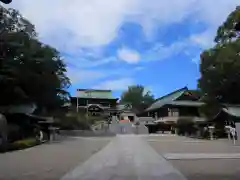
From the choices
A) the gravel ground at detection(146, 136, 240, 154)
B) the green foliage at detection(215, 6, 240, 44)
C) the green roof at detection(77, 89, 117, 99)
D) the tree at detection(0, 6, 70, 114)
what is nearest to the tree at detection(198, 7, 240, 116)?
the green foliage at detection(215, 6, 240, 44)

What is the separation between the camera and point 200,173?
38.0 ft

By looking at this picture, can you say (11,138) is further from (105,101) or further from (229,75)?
(105,101)

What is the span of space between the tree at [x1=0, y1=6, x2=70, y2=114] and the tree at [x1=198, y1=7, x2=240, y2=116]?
17.5 m

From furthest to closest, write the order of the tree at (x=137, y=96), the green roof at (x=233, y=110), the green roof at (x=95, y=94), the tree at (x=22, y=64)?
the tree at (x=137, y=96), the green roof at (x=95, y=94), the green roof at (x=233, y=110), the tree at (x=22, y=64)

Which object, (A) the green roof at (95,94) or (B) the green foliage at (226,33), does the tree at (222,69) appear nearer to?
(B) the green foliage at (226,33)

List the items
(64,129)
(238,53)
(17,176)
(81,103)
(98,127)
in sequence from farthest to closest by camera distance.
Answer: (81,103) → (98,127) → (64,129) → (238,53) → (17,176)

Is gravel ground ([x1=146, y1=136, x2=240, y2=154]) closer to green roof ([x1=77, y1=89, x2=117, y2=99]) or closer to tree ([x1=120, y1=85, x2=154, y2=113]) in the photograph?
green roof ([x1=77, y1=89, x2=117, y2=99])

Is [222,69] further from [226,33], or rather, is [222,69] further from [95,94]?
[95,94]

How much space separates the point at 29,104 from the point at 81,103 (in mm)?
50190

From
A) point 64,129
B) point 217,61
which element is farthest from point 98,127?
point 217,61

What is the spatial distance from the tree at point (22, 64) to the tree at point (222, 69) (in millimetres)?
17474

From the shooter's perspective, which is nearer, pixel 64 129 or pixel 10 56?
pixel 10 56

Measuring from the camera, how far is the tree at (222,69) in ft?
117

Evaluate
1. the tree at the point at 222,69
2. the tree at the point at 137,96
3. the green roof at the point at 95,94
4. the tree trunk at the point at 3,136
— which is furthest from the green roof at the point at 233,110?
the tree at the point at 137,96
